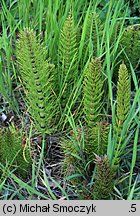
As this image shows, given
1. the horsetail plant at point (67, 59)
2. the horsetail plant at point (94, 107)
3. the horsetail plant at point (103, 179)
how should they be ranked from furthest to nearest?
the horsetail plant at point (67, 59), the horsetail plant at point (94, 107), the horsetail plant at point (103, 179)

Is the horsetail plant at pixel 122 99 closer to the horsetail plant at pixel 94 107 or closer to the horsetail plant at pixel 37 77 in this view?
the horsetail plant at pixel 94 107

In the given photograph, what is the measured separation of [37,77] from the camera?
6.20 ft

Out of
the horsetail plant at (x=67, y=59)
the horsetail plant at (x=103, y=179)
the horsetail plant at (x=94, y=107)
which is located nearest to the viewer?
the horsetail plant at (x=103, y=179)

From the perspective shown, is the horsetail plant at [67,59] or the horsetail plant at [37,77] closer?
the horsetail plant at [37,77]

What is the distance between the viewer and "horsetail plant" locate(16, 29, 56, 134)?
1.83 m

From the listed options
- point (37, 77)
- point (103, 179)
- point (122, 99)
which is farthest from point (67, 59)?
point (103, 179)

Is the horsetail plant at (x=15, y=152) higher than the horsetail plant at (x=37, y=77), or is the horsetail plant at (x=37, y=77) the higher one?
the horsetail plant at (x=37, y=77)

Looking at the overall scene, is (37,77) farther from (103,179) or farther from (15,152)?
(103,179)

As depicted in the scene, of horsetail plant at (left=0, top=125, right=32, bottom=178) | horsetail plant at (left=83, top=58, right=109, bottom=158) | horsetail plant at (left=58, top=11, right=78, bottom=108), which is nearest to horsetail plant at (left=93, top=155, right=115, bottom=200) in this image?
horsetail plant at (left=83, top=58, right=109, bottom=158)

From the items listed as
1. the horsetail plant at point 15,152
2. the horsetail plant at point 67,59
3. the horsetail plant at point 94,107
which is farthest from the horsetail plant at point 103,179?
the horsetail plant at point 67,59

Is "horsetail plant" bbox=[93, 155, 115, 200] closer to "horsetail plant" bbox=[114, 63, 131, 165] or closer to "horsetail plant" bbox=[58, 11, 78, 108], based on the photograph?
"horsetail plant" bbox=[114, 63, 131, 165]

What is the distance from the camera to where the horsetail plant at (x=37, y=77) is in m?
1.83

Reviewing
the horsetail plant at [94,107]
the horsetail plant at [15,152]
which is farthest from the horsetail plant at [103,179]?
the horsetail plant at [15,152]

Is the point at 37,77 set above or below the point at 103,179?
above
